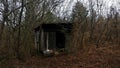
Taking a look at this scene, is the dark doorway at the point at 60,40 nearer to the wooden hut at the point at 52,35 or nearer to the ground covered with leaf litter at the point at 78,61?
the wooden hut at the point at 52,35

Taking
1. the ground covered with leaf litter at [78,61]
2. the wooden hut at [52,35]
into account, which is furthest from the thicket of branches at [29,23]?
the ground covered with leaf litter at [78,61]

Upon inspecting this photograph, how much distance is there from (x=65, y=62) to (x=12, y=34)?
459 centimetres

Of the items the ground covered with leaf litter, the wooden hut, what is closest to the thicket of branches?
the wooden hut

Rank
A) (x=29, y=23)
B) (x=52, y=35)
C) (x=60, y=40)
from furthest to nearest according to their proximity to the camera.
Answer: (x=60, y=40) < (x=52, y=35) < (x=29, y=23)

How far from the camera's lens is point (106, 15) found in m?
27.7

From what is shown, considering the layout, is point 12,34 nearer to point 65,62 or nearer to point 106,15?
point 65,62

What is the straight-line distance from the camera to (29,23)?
721 inches

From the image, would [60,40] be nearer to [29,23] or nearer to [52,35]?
[52,35]

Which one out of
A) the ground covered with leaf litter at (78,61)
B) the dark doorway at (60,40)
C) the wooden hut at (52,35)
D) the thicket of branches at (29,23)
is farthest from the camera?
the dark doorway at (60,40)

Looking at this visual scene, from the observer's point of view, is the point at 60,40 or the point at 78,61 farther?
the point at 60,40

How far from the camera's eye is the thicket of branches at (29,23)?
1682cm

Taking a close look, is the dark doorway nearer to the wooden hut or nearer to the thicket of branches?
the wooden hut

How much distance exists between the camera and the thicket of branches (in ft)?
55.2

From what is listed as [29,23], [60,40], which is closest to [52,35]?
[60,40]
